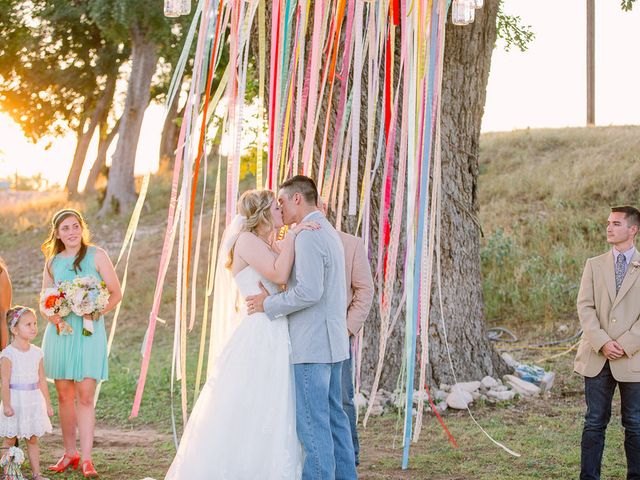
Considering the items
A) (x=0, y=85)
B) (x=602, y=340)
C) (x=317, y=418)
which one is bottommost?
(x=317, y=418)

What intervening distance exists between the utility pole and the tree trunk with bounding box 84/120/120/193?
11355 millimetres

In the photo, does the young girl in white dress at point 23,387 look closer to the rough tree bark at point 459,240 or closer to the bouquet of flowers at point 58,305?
the bouquet of flowers at point 58,305

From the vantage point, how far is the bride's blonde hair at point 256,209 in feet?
13.8

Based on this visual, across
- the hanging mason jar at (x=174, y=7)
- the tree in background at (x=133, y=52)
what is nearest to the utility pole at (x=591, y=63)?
the tree in background at (x=133, y=52)

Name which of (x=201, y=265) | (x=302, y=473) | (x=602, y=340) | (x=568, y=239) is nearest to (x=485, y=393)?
(x=602, y=340)

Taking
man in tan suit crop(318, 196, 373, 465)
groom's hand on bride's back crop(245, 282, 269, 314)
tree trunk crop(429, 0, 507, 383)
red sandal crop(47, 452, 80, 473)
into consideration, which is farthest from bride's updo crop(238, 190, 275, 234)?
tree trunk crop(429, 0, 507, 383)

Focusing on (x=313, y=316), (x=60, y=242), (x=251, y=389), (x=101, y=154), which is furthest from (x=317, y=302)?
(x=101, y=154)

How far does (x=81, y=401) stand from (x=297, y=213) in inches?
70.7

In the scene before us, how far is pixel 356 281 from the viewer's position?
470cm

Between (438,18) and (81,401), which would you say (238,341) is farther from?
(438,18)

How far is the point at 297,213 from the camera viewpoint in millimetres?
4152

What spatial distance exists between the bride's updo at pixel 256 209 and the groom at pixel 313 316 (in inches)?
2.7

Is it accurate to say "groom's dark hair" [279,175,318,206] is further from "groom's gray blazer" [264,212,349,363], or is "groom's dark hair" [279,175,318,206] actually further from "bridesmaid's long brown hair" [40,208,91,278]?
"bridesmaid's long brown hair" [40,208,91,278]

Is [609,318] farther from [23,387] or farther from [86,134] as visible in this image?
[86,134]
